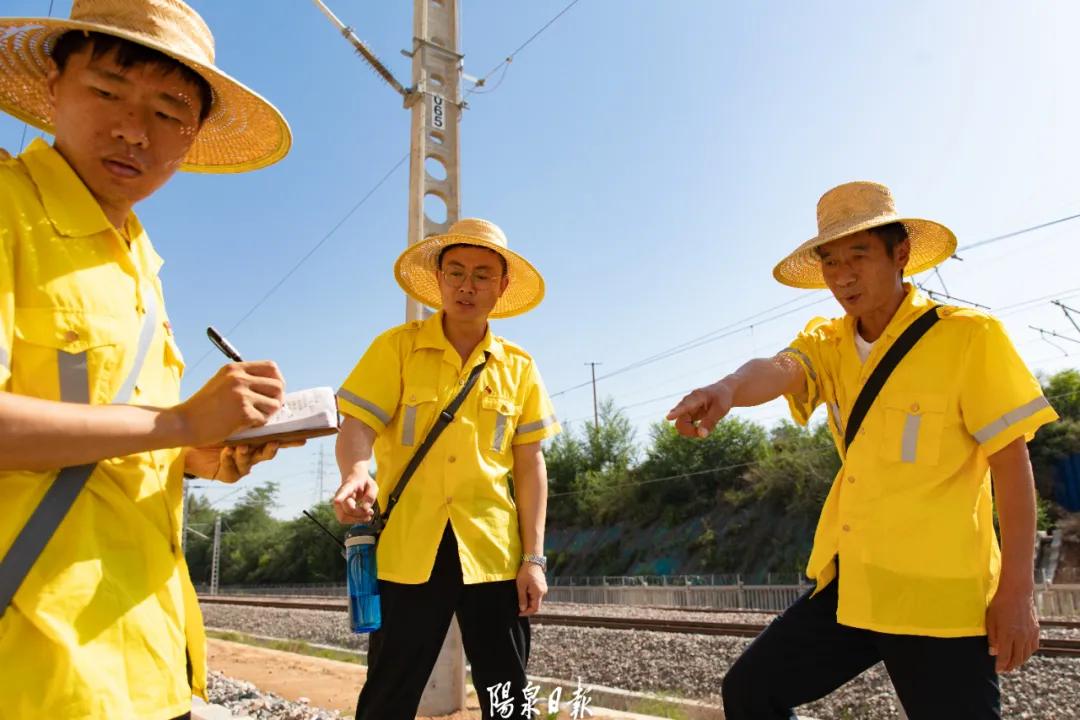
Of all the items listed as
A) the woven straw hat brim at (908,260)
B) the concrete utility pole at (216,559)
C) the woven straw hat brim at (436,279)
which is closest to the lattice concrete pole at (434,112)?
the woven straw hat brim at (436,279)

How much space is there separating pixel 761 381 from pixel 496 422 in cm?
107

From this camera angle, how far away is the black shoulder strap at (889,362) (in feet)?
8.53

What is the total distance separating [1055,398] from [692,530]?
16462 mm

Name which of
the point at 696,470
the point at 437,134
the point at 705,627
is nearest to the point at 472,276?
the point at 437,134

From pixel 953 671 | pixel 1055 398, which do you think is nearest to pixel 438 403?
pixel 953 671

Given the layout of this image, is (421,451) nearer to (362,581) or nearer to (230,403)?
(362,581)

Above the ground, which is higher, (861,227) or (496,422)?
(861,227)

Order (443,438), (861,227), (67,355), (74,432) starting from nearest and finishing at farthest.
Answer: (74,432) < (67,355) < (861,227) < (443,438)

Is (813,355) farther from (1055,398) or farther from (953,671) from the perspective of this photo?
(1055,398)

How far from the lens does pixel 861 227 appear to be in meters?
2.67

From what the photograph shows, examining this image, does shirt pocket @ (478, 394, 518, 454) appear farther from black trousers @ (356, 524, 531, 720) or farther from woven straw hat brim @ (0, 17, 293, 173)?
woven straw hat brim @ (0, 17, 293, 173)

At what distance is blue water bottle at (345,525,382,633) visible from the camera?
8.77 feet

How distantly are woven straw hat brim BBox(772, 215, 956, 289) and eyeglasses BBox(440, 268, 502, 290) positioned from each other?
1.27 metres

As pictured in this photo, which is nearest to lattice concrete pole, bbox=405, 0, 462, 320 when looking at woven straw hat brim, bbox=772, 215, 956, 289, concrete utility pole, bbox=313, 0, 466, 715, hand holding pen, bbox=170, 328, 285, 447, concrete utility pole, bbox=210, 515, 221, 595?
concrete utility pole, bbox=313, 0, 466, 715
